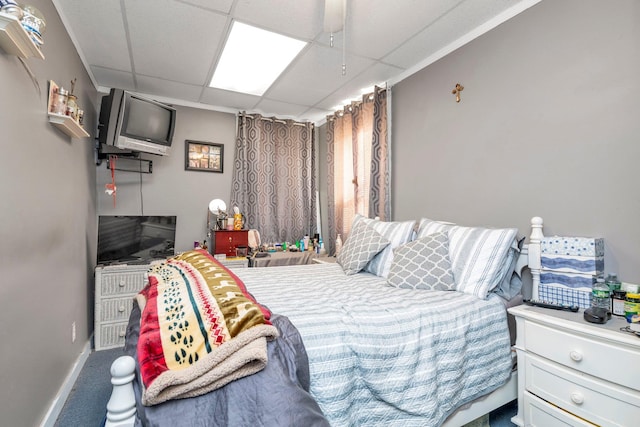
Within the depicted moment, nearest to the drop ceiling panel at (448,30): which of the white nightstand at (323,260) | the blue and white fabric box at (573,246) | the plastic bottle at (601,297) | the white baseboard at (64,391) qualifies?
the blue and white fabric box at (573,246)

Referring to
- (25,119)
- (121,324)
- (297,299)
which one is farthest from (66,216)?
(297,299)

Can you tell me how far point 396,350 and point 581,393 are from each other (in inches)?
33.7

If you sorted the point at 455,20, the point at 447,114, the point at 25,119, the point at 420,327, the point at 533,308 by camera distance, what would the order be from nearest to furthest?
the point at 420,327
the point at 25,119
the point at 533,308
the point at 455,20
the point at 447,114

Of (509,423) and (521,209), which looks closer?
(509,423)

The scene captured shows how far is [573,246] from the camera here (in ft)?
5.24

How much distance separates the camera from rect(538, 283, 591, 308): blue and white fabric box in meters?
1.54

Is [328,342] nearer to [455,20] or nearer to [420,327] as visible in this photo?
[420,327]

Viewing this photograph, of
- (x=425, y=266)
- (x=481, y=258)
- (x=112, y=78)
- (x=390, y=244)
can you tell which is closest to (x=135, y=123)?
(x=112, y=78)

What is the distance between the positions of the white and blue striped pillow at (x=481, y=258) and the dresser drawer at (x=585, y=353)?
30cm

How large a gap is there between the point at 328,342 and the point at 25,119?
72.1 inches

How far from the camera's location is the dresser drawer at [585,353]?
1.19 meters

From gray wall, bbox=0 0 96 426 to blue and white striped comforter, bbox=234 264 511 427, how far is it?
1120mm

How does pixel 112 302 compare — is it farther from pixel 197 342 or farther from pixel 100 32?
pixel 197 342

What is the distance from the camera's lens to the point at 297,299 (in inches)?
60.9
